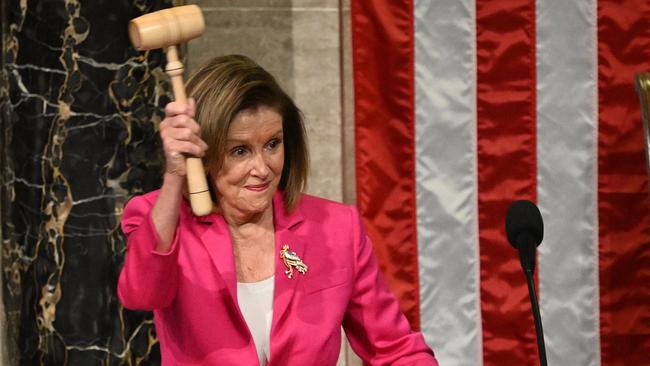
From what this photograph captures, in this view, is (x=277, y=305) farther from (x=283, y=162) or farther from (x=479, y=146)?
(x=479, y=146)

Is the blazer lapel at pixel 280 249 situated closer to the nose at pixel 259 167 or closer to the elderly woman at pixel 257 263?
the elderly woman at pixel 257 263

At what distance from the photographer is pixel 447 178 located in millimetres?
3195

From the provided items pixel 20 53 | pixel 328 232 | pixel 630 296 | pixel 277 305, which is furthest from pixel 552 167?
pixel 20 53

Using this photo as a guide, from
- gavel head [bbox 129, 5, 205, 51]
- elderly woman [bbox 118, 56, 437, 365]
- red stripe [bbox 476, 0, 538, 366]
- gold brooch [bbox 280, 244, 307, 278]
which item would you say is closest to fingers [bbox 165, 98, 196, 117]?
gavel head [bbox 129, 5, 205, 51]

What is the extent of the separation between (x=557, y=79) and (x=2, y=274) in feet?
6.21

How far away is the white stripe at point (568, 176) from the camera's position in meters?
A: 3.18

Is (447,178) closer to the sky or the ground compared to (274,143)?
closer to the ground

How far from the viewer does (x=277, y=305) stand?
2064mm

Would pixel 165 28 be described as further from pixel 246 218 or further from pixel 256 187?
pixel 246 218

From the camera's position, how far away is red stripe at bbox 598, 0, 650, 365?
317cm

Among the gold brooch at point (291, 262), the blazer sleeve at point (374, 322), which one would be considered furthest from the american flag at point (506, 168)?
the gold brooch at point (291, 262)

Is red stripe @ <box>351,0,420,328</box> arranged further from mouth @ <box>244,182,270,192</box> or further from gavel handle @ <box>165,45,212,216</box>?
gavel handle @ <box>165,45,212,216</box>

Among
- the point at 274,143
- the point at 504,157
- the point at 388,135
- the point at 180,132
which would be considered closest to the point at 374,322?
the point at 274,143

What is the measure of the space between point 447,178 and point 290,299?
125 centimetres
